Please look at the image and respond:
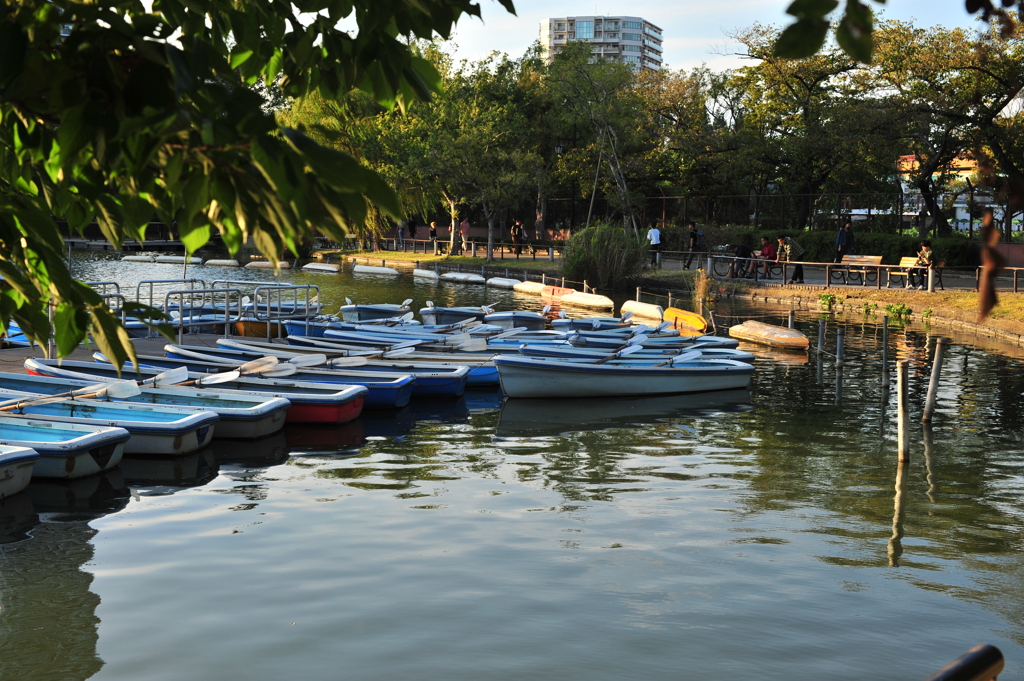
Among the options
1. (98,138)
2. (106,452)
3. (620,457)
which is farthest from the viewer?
(620,457)

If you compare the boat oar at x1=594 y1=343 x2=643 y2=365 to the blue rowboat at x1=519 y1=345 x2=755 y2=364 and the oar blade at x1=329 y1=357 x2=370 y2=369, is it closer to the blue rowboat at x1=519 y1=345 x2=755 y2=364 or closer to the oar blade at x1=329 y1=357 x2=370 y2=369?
the blue rowboat at x1=519 y1=345 x2=755 y2=364

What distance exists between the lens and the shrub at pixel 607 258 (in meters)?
37.3

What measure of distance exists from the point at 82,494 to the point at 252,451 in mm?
2756

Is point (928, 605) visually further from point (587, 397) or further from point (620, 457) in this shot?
point (587, 397)

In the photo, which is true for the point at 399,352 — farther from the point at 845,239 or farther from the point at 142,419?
the point at 845,239

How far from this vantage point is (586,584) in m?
8.52

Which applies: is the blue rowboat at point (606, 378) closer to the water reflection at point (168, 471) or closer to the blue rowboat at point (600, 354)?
the blue rowboat at point (600, 354)

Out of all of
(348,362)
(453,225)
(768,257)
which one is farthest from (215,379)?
(453,225)

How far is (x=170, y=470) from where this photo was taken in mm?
12336

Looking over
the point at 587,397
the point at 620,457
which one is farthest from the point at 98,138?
the point at 587,397

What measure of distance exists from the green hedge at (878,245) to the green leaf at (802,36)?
35330 mm

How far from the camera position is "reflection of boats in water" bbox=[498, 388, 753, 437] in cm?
1597

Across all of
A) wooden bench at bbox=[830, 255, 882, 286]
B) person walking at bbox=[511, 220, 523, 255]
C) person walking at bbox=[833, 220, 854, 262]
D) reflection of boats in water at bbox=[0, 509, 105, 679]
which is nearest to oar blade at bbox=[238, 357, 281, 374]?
reflection of boats in water at bbox=[0, 509, 105, 679]

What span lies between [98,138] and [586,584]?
684cm
